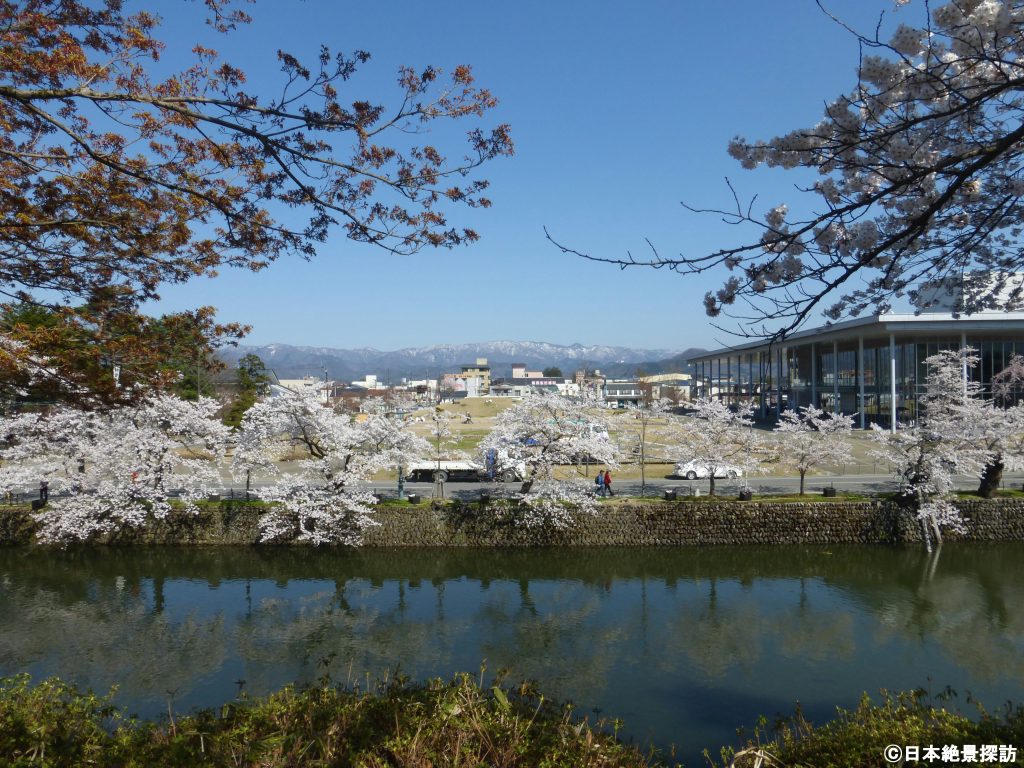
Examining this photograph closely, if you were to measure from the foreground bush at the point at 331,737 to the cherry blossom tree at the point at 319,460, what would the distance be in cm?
917

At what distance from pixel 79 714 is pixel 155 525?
11.4 meters

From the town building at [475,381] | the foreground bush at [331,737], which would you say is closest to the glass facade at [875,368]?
the foreground bush at [331,737]

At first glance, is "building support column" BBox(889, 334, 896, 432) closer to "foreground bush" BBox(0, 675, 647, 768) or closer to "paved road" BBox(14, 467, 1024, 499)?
"paved road" BBox(14, 467, 1024, 499)

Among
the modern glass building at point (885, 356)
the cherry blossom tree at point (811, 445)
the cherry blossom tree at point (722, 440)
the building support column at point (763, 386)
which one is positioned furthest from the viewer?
the building support column at point (763, 386)

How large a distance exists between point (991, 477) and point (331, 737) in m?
15.8

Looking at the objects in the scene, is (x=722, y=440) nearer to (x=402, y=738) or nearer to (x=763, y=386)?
(x=402, y=738)

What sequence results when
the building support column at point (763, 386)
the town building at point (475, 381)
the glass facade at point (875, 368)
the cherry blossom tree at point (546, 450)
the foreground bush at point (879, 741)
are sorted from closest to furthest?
1. the foreground bush at point (879, 741)
2. the cherry blossom tree at point (546, 450)
3. the glass facade at point (875, 368)
4. the building support column at point (763, 386)
5. the town building at point (475, 381)

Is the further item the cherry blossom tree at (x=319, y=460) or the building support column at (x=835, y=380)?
the building support column at (x=835, y=380)

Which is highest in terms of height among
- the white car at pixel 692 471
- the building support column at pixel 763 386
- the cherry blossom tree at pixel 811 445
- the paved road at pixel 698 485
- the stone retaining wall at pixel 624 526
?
the building support column at pixel 763 386

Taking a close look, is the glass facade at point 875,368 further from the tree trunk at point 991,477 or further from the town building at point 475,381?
the town building at point 475,381

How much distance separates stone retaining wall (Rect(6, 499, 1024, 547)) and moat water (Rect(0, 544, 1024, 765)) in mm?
380

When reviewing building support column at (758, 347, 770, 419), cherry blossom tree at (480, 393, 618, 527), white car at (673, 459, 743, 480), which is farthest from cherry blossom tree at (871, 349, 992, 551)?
building support column at (758, 347, 770, 419)

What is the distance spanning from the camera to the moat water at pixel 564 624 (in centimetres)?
721

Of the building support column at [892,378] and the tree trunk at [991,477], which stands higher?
the building support column at [892,378]
